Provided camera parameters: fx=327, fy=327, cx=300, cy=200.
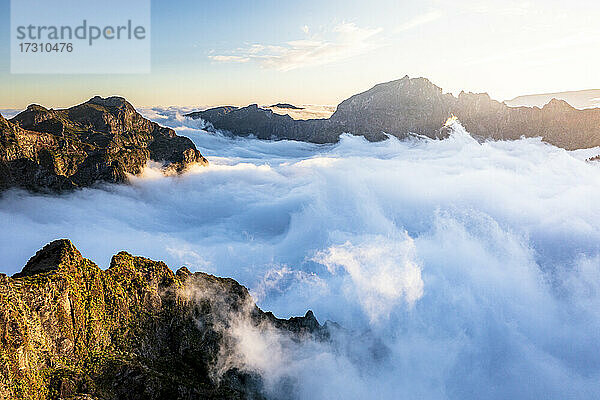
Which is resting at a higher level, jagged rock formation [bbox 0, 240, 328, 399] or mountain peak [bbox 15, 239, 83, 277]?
mountain peak [bbox 15, 239, 83, 277]

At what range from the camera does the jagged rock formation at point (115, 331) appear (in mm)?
30625

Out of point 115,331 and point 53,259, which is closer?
point 53,259

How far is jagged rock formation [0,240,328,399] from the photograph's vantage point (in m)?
30.6

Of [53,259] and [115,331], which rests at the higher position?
[53,259]

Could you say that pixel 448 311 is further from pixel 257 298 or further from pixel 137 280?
pixel 137 280

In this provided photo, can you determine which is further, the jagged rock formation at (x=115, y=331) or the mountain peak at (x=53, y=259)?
the mountain peak at (x=53, y=259)

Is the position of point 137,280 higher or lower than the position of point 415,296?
higher

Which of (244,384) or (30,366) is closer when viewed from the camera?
(30,366)

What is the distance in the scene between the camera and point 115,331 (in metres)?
40.8

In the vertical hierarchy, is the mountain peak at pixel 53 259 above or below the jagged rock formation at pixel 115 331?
above

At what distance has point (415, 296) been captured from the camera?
616 feet

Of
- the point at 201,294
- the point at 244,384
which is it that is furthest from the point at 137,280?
the point at 244,384

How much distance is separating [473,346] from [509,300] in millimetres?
59498

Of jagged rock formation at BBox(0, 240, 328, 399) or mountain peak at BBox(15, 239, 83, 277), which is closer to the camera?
jagged rock formation at BBox(0, 240, 328, 399)
